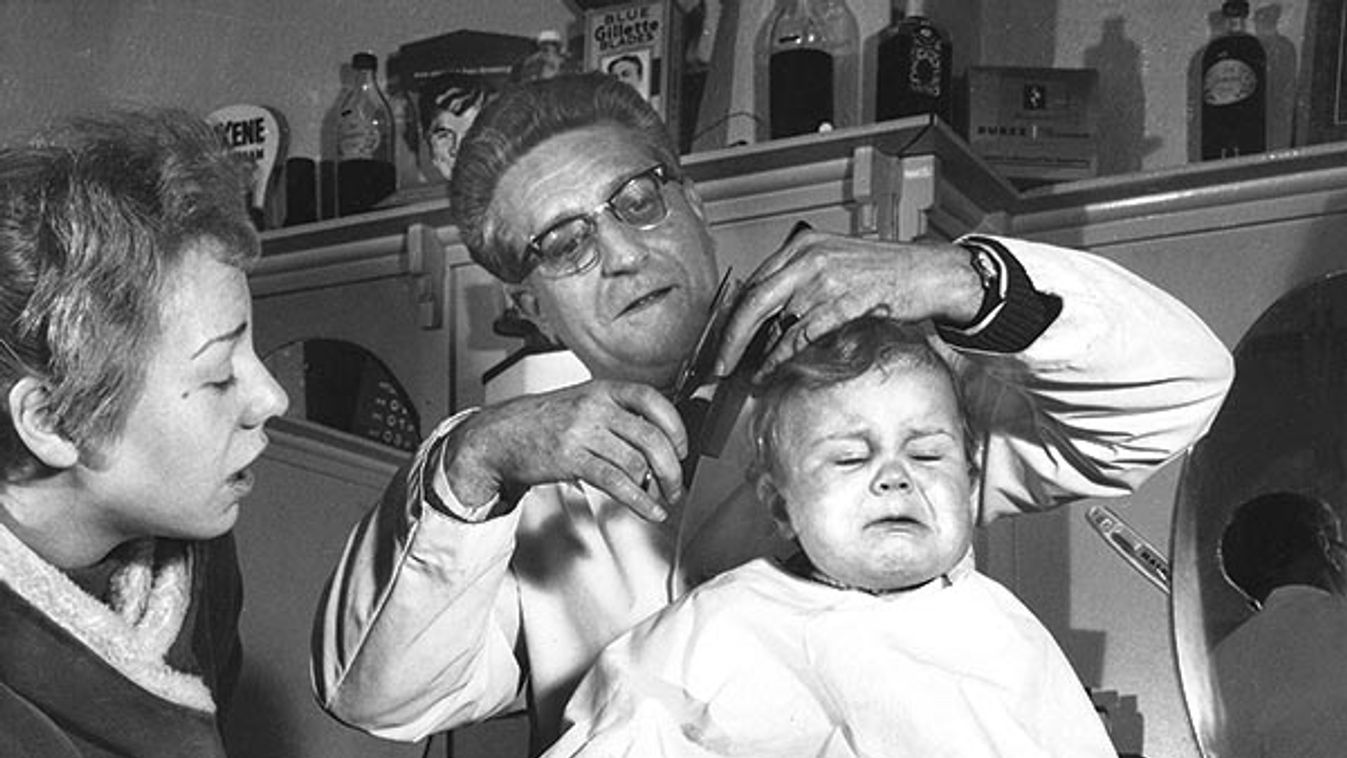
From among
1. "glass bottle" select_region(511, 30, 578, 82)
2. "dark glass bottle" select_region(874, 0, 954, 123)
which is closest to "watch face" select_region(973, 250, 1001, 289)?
"dark glass bottle" select_region(874, 0, 954, 123)

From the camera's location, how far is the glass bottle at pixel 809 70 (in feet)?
9.23

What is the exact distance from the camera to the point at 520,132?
1848 mm

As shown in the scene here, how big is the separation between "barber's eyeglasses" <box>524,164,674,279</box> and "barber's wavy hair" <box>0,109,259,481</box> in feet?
1.33

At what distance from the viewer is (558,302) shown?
1.84m

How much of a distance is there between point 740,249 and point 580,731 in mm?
1357

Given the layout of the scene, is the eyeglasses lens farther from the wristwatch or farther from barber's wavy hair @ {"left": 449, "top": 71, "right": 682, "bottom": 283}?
the wristwatch

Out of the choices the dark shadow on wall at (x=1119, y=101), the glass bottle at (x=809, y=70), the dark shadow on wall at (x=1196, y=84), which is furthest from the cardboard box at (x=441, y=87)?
the dark shadow on wall at (x=1196, y=84)

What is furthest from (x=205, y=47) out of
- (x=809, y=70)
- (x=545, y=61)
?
(x=809, y=70)

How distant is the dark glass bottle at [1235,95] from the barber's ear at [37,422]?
1873 mm

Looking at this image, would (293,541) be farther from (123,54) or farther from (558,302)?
(123,54)

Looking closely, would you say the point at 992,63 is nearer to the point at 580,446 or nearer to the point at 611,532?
the point at 611,532

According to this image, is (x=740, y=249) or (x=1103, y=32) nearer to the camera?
(x=740, y=249)

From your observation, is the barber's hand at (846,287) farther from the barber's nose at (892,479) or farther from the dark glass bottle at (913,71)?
the dark glass bottle at (913,71)

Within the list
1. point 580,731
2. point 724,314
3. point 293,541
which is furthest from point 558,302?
point 293,541
